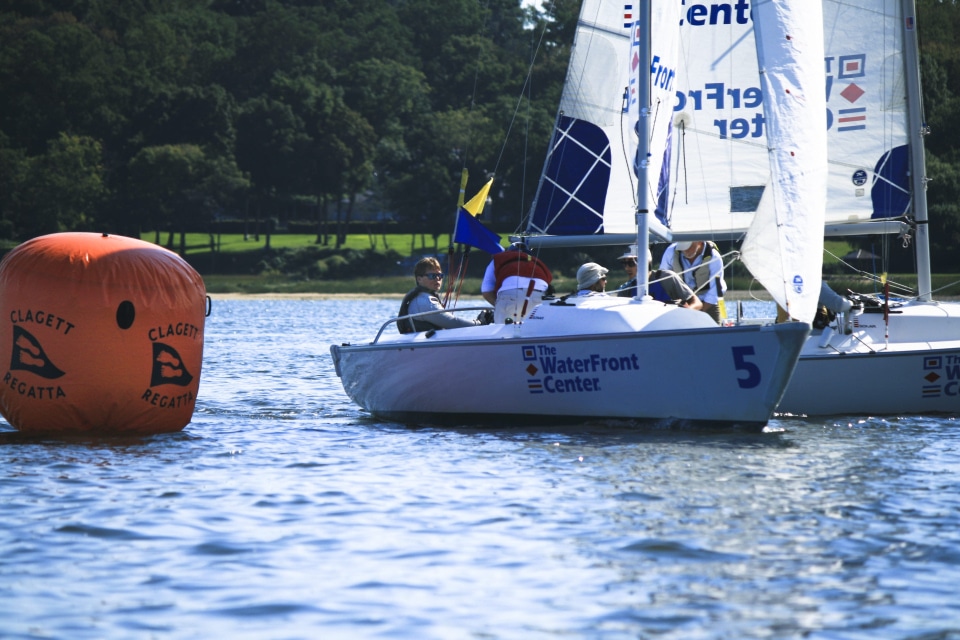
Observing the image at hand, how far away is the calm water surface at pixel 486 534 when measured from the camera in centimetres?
686

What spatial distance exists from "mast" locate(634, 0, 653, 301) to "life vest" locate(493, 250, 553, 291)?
4.03 feet

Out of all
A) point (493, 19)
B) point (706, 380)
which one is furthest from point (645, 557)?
point (493, 19)

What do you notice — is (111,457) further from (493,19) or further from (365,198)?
(493,19)

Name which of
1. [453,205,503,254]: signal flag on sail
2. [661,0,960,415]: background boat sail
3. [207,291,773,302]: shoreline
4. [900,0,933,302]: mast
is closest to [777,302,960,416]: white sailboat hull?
[661,0,960,415]: background boat sail

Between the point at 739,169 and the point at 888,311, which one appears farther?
the point at 739,169

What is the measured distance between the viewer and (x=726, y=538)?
27.6 ft

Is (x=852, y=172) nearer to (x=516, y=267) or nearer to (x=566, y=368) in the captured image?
(x=516, y=267)

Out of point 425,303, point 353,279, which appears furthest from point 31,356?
point 353,279

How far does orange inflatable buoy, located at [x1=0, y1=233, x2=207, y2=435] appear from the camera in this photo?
11898mm

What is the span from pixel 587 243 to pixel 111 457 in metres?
6.46

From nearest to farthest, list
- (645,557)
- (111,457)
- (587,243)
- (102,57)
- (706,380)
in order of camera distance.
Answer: (645,557)
(111,457)
(706,380)
(587,243)
(102,57)

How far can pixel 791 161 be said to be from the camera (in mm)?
12617

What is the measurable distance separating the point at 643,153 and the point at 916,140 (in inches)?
198

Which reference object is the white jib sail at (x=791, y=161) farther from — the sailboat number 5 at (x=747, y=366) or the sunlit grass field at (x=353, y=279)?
the sunlit grass field at (x=353, y=279)
